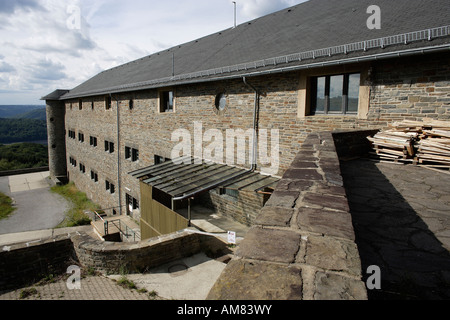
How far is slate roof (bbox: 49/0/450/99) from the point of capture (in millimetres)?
6008

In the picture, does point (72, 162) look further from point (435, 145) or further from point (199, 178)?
point (435, 145)

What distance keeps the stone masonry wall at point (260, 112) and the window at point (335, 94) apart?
0.31 metres

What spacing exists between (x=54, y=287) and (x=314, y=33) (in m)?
9.40

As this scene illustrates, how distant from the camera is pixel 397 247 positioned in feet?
7.61

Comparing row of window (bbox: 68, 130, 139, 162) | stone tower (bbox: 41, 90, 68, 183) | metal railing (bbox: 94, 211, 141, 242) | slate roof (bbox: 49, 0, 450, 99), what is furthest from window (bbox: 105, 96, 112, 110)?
stone tower (bbox: 41, 90, 68, 183)

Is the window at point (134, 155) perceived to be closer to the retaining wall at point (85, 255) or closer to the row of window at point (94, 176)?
the row of window at point (94, 176)

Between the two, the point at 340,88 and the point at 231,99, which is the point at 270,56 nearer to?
the point at 231,99

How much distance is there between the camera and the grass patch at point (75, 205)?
16.9m

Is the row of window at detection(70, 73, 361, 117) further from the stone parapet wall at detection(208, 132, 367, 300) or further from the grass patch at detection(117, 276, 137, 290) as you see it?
the grass patch at detection(117, 276, 137, 290)

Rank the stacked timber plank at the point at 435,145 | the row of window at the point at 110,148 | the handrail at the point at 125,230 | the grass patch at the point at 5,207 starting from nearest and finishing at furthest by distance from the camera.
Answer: the stacked timber plank at the point at 435,145, the handrail at the point at 125,230, the row of window at the point at 110,148, the grass patch at the point at 5,207

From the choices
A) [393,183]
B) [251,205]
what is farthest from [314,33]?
[393,183]

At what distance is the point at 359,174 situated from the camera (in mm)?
4570

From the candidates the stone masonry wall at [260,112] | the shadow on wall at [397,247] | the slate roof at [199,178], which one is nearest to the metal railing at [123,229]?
the stone masonry wall at [260,112]

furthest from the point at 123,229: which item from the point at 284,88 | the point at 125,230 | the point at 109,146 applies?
the point at 284,88
